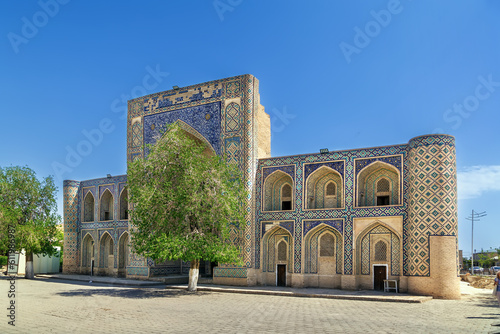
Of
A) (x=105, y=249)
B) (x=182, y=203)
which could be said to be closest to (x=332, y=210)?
(x=182, y=203)

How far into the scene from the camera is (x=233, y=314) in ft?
37.2

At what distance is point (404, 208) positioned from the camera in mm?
17531

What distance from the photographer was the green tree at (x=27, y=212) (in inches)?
940

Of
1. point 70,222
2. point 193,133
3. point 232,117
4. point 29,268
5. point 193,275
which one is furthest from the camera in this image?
point 70,222

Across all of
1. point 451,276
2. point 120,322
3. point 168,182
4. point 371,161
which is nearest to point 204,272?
point 168,182

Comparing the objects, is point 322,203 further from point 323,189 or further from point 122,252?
point 122,252

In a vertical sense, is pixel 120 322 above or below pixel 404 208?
below

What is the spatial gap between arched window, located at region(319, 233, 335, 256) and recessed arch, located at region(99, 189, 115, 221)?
13249 millimetres

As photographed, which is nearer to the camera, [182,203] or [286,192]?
[182,203]

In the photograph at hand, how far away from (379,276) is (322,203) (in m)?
3.65

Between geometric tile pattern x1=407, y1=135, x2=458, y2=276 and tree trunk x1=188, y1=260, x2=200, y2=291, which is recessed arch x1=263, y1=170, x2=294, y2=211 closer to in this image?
tree trunk x1=188, y1=260, x2=200, y2=291

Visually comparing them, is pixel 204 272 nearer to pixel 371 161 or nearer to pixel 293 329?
pixel 371 161

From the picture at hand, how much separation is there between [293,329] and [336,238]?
33.0ft

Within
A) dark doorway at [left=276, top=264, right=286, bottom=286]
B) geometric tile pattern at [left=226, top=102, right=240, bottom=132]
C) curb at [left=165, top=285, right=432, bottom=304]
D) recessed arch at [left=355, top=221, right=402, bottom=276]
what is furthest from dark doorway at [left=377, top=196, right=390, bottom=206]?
geometric tile pattern at [left=226, top=102, right=240, bottom=132]
